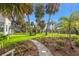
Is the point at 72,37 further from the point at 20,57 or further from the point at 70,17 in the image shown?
the point at 20,57

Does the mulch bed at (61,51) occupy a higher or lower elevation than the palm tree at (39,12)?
lower

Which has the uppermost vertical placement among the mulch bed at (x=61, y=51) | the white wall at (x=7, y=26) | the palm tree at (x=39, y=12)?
the palm tree at (x=39, y=12)

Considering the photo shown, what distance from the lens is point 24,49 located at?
2721mm

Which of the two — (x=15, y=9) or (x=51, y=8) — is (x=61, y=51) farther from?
(x=15, y=9)

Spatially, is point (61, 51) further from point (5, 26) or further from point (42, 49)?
point (5, 26)

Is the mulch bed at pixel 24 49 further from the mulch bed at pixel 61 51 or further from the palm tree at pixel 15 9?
the palm tree at pixel 15 9

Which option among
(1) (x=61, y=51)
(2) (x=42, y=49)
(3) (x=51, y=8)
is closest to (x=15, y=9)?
(3) (x=51, y=8)

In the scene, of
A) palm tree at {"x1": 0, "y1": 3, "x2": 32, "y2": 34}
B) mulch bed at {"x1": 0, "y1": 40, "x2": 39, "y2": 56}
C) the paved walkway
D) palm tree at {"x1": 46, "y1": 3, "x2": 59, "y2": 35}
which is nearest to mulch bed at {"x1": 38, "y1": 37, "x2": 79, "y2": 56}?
the paved walkway

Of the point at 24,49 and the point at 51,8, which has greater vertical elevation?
the point at 51,8

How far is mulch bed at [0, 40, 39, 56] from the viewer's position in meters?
2.70

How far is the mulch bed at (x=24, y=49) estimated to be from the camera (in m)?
2.70

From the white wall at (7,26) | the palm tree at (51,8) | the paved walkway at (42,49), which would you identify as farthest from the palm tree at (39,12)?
the white wall at (7,26)

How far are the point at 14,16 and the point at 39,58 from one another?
0.54m

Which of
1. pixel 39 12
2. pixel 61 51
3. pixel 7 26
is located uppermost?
pixel 39 12
